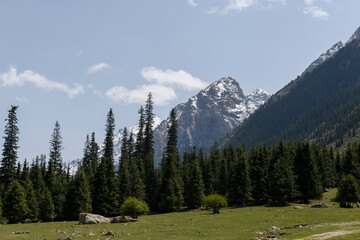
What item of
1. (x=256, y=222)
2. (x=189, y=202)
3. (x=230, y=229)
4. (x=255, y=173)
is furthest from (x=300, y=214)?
(x=189, y=202)

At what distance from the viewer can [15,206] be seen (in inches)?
2766

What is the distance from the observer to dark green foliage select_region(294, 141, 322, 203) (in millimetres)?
81750

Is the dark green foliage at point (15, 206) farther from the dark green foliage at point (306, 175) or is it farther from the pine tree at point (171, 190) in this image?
the dark green foliage at point (306, 175)

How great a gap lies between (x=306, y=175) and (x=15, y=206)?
233 feet

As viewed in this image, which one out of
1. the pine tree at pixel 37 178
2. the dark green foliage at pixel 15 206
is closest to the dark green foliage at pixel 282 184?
the dark green foliage at pixel 15 206

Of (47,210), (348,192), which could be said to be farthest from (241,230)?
(47,210)

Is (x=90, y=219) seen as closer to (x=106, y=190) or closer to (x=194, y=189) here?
(x=106, y=190)

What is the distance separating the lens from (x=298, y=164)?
283 ft

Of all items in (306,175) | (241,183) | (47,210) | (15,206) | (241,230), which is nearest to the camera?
(241,230)

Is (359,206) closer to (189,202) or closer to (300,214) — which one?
(300,214)

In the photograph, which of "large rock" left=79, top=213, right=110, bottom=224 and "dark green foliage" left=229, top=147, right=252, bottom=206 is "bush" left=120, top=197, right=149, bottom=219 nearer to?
"large rock" left=79, top=213, right=110, bottom=224

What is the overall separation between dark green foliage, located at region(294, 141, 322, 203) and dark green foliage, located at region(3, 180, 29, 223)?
66379 mm

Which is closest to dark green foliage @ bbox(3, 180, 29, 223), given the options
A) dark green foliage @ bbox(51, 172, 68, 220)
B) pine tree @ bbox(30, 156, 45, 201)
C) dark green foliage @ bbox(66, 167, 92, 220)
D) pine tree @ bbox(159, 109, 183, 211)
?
dark green foliage @ bbox(51, 172, 68, 220)

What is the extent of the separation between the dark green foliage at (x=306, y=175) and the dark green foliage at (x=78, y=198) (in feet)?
173
